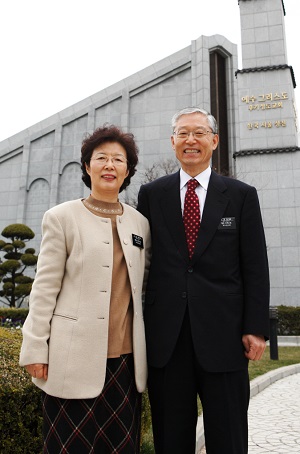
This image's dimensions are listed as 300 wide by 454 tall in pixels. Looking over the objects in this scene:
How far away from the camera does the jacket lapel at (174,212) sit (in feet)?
8.89

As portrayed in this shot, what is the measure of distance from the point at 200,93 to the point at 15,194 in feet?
35.5

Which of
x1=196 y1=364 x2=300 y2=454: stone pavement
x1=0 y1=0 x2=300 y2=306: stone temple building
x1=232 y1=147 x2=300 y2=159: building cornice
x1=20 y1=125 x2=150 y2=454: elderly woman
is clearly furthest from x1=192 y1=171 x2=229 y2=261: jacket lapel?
x1=232 y1=147 x2=300 y2=159: building cornice

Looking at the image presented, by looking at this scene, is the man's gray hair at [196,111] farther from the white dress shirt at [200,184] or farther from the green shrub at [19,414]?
the green shrub at [19,414]

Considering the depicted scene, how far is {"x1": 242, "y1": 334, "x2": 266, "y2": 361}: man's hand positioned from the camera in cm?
251

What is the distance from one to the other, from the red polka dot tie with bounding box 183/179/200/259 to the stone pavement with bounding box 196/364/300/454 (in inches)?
96.8

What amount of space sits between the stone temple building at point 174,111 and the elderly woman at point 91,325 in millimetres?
14797

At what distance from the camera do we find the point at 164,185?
304 cm

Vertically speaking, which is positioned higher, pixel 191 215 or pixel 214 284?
pixel 191 215

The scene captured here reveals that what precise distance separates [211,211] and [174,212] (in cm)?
26

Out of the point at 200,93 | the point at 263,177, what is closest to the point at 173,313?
the point at 263,177

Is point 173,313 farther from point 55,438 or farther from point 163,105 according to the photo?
point 163,105

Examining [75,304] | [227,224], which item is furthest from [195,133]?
[75,304]

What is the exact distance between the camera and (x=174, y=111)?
20.7 m

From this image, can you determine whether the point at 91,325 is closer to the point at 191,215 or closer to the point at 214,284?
the point at 214,284
